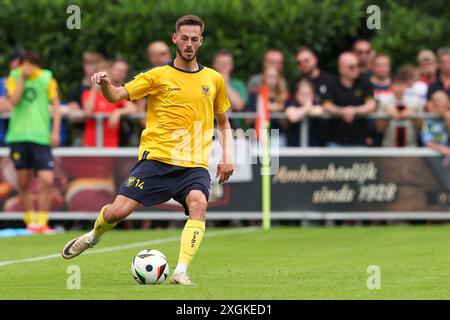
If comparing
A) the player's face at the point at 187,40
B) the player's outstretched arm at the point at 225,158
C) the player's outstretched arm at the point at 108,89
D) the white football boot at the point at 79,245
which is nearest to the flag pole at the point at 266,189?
the player's outstretched arm at the point at 225,158

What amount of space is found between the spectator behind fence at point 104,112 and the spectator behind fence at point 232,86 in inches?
58.4

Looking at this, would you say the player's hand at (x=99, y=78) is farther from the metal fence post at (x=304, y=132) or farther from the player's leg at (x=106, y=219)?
the metal fence post at (x=304, y=132)

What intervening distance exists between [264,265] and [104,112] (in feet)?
23.4

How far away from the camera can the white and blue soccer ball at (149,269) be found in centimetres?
1078

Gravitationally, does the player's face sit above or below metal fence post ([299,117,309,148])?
above

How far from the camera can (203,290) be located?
10.1 meters

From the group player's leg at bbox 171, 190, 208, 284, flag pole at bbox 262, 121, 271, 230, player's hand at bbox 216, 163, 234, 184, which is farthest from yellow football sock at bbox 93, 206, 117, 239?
flag pole at bbox 262, 121, 271, 230

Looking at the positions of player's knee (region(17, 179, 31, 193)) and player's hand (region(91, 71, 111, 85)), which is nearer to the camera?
player's hand (region(91, 71, 111, 85))

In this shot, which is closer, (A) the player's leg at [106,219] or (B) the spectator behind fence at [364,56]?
(A) the player's leg at [106,219]

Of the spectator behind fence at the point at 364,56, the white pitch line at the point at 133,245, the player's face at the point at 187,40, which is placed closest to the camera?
the player's face at the point at 187,40

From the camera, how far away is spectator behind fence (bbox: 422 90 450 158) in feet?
63.4

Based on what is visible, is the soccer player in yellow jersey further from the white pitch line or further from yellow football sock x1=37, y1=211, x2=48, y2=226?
yellow football sock x1=37, y1=211, x2=48, y2=226

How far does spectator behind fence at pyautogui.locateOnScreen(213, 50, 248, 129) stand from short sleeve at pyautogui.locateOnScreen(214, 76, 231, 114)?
751cm
